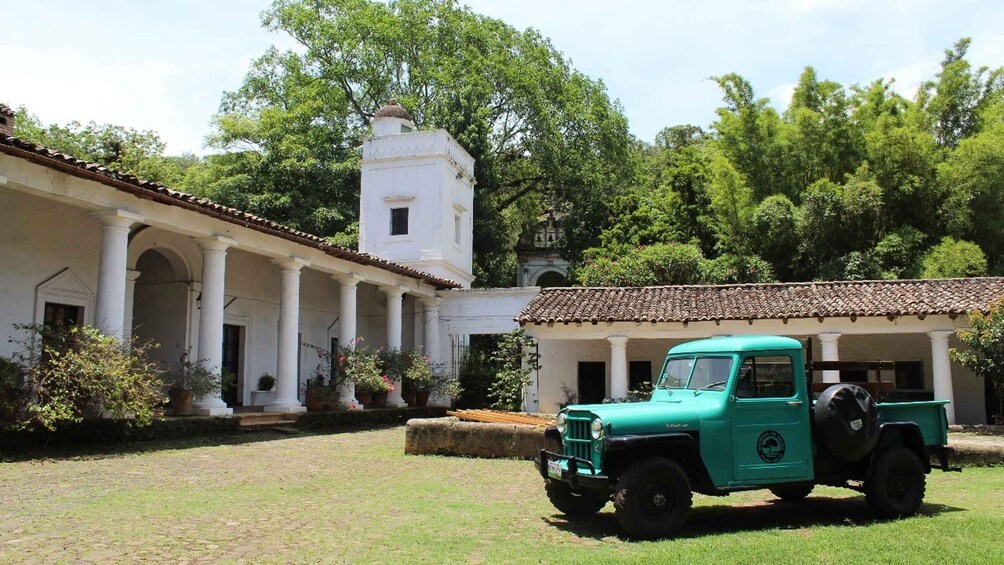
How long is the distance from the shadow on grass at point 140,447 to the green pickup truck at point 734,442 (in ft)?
24.2

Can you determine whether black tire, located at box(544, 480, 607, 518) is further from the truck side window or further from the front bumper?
the truck side window

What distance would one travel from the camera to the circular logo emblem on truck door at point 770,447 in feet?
22.3

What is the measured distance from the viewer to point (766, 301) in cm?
1884

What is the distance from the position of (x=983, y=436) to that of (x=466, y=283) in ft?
59.5

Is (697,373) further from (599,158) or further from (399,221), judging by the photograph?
(599,158)

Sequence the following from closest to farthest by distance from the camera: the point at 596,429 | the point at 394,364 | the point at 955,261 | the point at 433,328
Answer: the point at 596,429
the point at 394,364
the point at 955,261
the point at 433,328

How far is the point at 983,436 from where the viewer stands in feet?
48.9

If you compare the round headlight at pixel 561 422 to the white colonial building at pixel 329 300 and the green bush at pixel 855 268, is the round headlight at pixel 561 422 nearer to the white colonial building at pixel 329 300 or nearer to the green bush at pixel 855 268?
the white colonial building at pixel 329 300

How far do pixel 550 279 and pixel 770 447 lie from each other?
119ft

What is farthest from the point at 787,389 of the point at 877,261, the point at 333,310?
the point at 877,261

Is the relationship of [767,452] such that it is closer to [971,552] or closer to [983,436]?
[971,552]

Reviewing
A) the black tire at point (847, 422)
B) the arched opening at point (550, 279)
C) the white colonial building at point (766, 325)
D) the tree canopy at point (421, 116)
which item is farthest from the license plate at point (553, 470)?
the arched opening at point (550, 279)

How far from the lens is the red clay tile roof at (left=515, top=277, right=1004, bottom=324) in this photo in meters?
17.2

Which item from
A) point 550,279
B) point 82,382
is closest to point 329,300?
point 82,382
